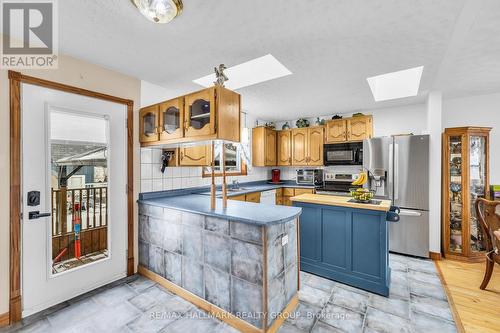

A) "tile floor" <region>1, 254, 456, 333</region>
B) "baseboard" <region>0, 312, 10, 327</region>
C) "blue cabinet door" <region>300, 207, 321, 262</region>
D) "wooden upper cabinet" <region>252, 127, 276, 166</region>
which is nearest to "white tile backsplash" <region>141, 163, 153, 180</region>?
"tile floor" <region>1, 254, 456, 333</region>

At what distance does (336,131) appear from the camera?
176 inches

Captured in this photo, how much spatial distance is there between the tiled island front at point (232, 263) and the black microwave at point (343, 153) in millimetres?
2610

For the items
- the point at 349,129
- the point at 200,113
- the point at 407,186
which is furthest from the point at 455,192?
the point at 200,113

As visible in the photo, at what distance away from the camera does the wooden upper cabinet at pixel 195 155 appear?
2.89 m

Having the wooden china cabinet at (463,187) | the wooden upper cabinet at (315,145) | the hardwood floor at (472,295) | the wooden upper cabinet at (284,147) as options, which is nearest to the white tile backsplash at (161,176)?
the wooden upper cabinet at (284,147)

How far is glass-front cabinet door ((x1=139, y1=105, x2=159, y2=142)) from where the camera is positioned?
8.60ft

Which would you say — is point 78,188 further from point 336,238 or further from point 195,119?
point 336,238

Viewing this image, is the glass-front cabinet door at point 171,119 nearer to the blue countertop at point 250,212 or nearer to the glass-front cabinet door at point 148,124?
the glass-front cabinet door at point 148,124

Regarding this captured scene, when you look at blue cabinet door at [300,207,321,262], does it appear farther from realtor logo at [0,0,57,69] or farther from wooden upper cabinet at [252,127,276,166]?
realtor logo at [0,0,57,69]

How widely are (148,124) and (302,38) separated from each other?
6.46ft

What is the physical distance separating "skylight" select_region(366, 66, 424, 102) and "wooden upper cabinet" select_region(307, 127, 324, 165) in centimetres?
125

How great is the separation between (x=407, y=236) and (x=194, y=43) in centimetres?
384

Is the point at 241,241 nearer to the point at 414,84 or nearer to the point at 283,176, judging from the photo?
the point at 414,84

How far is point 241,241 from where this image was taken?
184cm
